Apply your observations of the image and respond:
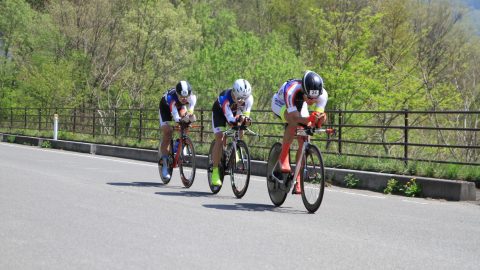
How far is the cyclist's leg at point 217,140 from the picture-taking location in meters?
11.1

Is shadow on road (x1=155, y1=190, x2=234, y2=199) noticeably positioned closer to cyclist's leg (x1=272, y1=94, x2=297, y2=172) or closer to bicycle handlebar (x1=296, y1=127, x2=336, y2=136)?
cyclist's leg (x1=272, y1=94, x2=297, y2=172)

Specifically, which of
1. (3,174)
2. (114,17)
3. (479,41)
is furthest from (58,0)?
(3,174)

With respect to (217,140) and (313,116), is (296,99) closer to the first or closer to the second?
(313,116)

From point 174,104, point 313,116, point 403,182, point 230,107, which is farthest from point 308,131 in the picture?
point 403,182

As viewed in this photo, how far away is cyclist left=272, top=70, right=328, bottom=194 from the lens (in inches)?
350

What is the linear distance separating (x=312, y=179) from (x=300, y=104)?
1.03 meters

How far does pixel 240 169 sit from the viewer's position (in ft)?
35.0

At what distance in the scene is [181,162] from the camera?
1250 centimetres

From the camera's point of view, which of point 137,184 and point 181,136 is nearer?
point 181,136

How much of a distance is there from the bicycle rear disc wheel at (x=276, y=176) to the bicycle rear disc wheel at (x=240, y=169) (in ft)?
1.79

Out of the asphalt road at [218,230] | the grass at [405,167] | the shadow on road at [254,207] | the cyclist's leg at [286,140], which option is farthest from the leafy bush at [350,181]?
the cyclist's leg at [286,140]

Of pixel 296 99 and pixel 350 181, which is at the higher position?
pixel 296 99

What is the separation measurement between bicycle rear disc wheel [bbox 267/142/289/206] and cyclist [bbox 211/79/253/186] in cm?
75

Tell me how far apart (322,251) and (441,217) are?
347cm
